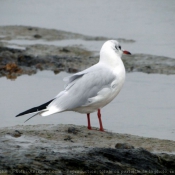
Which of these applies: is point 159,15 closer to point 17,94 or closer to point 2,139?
point 17,94

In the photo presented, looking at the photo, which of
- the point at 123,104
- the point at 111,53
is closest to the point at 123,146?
the point at 111,53

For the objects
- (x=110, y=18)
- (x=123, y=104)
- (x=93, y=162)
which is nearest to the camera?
(x=93, y=162)

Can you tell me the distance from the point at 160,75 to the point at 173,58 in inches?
47.3

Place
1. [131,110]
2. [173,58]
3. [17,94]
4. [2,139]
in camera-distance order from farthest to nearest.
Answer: [173,58]
[17,94]
[131,110]
[2,139]

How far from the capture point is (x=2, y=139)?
281 inches

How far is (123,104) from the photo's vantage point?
9820mm

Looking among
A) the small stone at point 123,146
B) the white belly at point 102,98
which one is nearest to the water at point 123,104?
the white belly at point 102,98

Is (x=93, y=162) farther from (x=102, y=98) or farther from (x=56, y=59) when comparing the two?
(x=56, y=59)

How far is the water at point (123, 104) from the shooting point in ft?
28.8

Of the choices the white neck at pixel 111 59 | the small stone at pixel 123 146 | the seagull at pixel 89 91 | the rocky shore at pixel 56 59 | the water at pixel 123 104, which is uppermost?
the white neck at pixel 111 59

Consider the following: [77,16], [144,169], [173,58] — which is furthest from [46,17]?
[144,169]

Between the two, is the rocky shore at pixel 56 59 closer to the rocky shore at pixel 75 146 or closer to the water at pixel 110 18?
the rocky shore at pixel 75 146

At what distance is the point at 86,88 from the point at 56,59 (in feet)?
16.4

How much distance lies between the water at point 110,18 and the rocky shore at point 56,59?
2.14ft
